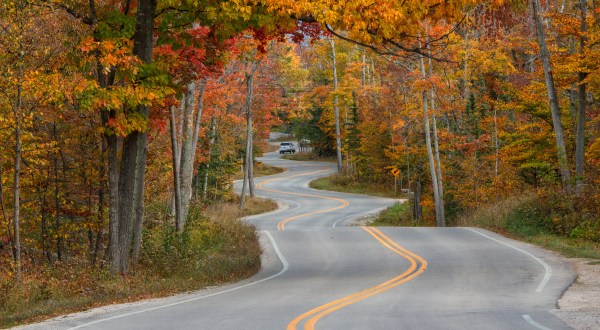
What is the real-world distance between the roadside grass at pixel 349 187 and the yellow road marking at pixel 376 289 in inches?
1386

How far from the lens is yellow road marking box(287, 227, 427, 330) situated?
1018 cm

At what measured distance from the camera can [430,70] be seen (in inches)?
1446

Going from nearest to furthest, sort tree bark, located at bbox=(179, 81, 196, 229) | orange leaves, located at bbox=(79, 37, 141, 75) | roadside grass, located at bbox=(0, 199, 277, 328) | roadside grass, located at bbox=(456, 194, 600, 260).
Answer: roadside grass, located at bbox=(0, 199, 277, 328), orange leaves, located at bbox=(79, 37, 141, 75), roadside grass, located at bbox=(456, 194, 600, 260), tree bark, located at bbox=(179, 81, 196, 229)

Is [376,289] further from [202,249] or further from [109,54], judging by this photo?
[202,249]

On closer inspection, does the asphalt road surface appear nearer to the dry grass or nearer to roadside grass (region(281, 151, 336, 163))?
the dry grass

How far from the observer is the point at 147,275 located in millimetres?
15688

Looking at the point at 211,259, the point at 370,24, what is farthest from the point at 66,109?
the point at 370,24

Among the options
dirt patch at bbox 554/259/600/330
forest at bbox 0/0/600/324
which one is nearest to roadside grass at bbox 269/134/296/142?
forest at bbox 0/0/600/324

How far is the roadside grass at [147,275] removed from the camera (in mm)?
12086

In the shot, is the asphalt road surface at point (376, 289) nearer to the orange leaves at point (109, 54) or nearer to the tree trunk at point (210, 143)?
the orange leaves at point (109, 54)

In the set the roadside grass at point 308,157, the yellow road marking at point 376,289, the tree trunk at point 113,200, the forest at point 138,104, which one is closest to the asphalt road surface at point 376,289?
the yellow road marking at point 376,289

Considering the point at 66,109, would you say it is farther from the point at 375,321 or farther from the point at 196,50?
the point at 375,321

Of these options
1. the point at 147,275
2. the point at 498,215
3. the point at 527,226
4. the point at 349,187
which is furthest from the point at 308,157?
the point at 147,275

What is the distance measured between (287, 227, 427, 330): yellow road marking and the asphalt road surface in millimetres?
19
